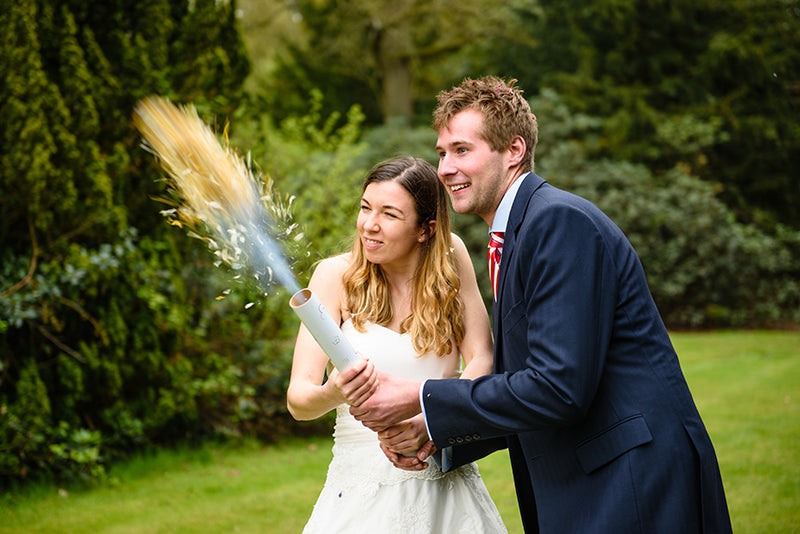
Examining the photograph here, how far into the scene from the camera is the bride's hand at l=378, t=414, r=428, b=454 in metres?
2.71

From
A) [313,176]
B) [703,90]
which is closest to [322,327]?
[313,176]

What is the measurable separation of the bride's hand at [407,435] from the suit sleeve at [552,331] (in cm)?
44

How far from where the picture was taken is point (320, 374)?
119 inches

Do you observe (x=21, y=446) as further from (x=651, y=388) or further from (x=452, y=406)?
(x=651, y=388)

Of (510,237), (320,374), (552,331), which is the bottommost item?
(320,374)

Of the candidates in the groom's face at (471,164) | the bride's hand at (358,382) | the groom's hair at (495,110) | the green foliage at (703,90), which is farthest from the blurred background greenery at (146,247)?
the green foliage at (703,90)

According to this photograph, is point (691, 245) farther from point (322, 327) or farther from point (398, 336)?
point (322, 327)

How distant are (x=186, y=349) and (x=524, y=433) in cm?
509

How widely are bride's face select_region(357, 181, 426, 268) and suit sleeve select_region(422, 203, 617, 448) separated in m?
0.87

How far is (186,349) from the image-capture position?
6859 mm

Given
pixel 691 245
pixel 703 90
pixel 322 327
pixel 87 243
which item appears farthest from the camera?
pixel 703 90

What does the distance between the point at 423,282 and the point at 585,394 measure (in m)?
1.19

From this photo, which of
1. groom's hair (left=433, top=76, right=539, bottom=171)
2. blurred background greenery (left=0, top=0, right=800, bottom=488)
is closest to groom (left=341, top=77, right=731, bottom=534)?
groom's hair (left=433, top=76, right=539, bottom=171)

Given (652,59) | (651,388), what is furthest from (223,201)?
(652,59)
